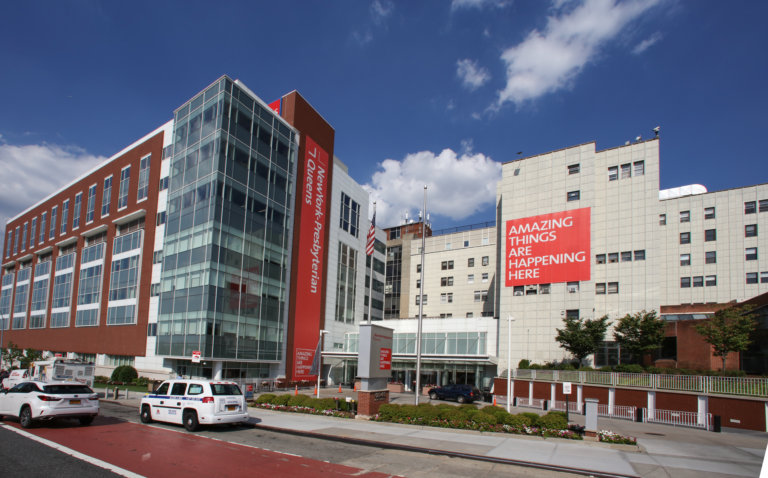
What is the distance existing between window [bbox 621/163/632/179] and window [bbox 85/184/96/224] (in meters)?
63.1

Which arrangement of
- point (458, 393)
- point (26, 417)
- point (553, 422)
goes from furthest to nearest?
1. point (458, 393)
2. point (553, 422)
3. point (26, 417)

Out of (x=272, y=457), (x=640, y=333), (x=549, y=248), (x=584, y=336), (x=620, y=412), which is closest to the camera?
(x=272, y=457)

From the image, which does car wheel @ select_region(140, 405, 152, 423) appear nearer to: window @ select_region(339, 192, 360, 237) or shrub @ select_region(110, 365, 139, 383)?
shrub @ select_region(110, 365, 139, 383)

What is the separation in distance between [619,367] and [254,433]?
1226 inches

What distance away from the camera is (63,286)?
6575 cm

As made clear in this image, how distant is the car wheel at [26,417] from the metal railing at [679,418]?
31.6 metres

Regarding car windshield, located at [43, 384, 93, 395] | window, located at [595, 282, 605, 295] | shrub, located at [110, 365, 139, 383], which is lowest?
shrub, located at [110, 365, 139, 383]

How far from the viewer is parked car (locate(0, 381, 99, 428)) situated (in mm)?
16734

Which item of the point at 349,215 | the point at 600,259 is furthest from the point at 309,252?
the point at 600,259

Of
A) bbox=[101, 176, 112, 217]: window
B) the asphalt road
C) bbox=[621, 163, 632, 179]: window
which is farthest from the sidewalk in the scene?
bbox=[101, 176, 112, 217]: window

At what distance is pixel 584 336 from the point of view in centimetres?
4306

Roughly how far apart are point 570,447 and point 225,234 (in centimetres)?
3491

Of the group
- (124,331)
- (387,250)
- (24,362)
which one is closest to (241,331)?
(124,331)

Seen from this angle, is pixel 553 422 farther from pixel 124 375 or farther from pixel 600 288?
pixel 124 375
